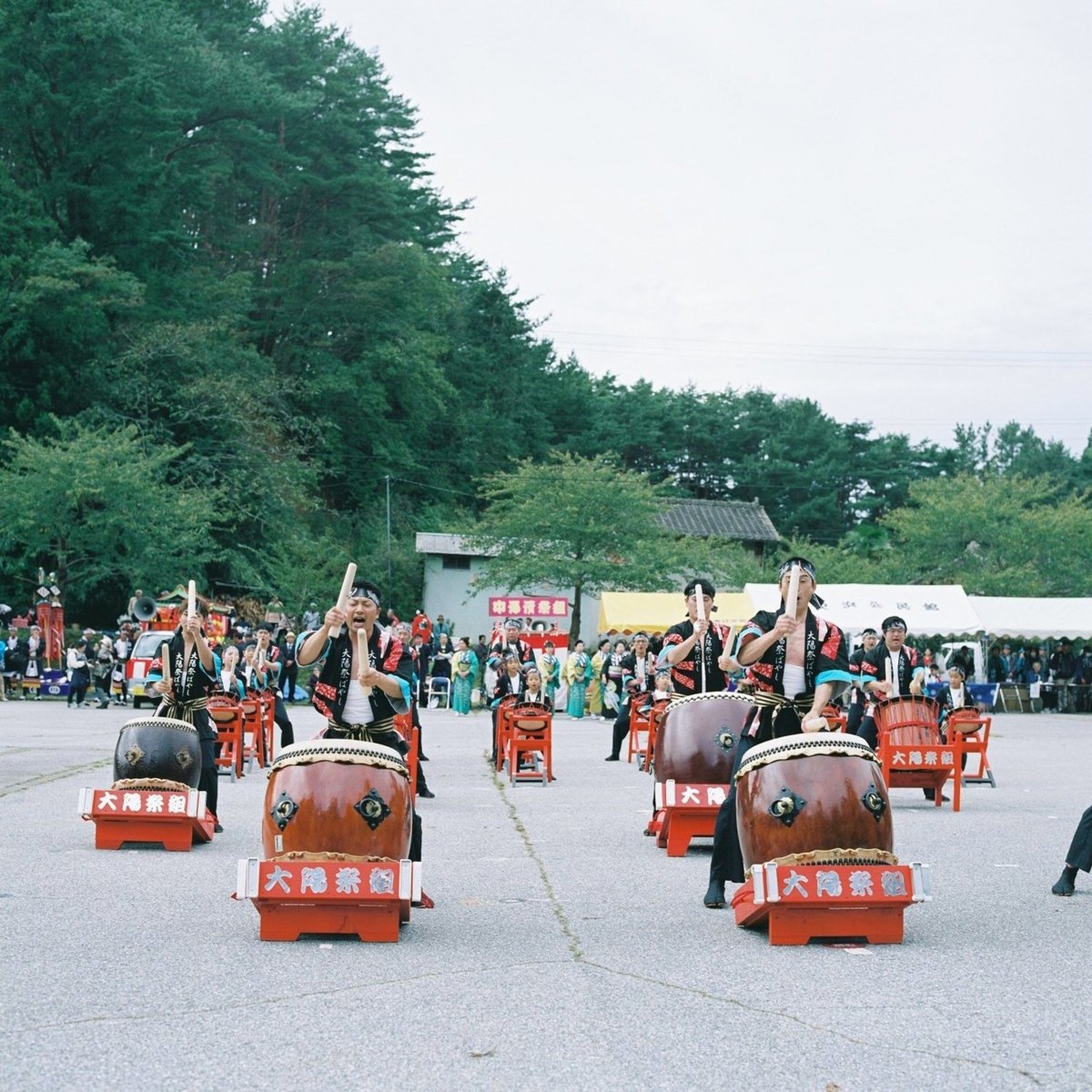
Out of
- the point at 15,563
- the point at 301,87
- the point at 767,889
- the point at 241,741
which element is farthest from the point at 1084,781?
the point at 301,87

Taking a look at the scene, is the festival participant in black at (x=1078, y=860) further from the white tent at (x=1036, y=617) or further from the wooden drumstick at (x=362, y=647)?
the white tent at (x=1036, y=617)

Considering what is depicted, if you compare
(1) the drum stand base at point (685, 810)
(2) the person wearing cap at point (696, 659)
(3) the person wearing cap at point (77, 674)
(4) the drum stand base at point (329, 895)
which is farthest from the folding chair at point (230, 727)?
(3) the person wearing cap at point (77, 674)

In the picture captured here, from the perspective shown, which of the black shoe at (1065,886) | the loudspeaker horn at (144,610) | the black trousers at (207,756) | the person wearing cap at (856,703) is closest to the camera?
the black shoe at (1065,886)

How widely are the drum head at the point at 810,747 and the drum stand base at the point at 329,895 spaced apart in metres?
1.86

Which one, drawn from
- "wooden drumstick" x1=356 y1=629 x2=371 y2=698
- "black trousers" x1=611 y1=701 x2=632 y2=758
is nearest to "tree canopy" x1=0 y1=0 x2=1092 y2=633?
"black trousers" x1=611 y1=701 x2=632 y2=758

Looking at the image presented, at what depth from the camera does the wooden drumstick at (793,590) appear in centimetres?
788

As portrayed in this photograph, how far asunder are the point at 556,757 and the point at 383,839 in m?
13.4

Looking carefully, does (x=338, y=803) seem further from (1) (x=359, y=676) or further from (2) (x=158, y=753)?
(2) (x=158, y=753)

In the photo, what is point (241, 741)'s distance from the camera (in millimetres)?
17000

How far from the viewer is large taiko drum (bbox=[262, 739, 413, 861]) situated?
7434mm

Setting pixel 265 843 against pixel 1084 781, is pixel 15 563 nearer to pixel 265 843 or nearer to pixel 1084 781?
pixel 1084 781

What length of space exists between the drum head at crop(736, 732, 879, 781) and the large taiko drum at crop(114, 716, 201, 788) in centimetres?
490

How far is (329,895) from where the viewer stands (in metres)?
7.18

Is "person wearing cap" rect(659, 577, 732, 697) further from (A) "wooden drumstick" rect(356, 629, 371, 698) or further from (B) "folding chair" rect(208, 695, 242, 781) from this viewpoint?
(B) "folding chair" rect(208, 695, 242, 781)
